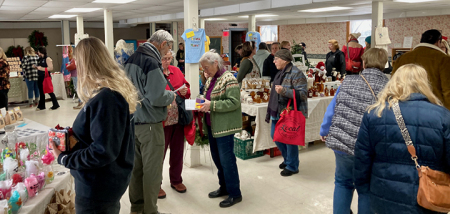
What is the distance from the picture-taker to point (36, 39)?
14.3m

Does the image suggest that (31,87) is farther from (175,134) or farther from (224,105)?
(224,105)

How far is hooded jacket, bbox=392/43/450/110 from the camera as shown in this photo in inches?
124

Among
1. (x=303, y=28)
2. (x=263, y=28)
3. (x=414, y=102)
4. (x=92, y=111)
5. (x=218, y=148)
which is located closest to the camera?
(x=92, y=111)

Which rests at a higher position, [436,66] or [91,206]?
[436,66]

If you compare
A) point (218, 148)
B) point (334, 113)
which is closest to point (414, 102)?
point (334, 113)

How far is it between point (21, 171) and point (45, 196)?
12.6 inches

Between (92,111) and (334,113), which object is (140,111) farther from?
(334,113)

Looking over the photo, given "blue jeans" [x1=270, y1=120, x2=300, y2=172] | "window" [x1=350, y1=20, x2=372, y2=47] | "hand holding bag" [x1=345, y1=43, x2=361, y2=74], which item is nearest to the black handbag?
"blue jeans" [x1=270, y1=120, x2=300, y2=172]

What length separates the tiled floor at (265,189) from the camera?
3510 mm

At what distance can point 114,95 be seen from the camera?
1771 millimetres

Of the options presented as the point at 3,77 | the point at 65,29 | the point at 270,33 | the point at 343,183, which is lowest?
the point at 343,183

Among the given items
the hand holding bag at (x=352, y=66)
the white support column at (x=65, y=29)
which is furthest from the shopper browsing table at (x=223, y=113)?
the white support column at (x=65, y=29)

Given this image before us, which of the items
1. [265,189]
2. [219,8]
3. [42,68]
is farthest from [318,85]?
[42,68]

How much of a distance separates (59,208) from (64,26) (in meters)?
12.0
